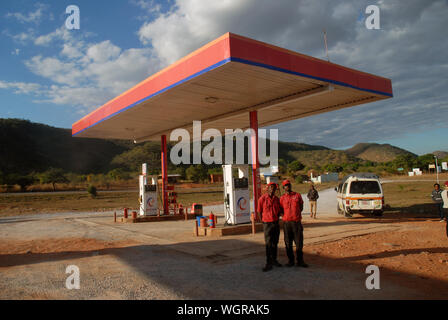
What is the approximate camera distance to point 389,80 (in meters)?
12.9

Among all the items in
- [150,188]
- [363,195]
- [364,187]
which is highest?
[150,188]

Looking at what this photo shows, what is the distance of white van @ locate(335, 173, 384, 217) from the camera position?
50.6 feet

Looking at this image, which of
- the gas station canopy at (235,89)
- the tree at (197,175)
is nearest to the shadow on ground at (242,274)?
the gas station canopy at (235,89)

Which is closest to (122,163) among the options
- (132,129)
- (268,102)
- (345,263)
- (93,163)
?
(93,163)

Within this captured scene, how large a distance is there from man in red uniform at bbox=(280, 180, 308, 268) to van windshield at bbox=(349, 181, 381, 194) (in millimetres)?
9929

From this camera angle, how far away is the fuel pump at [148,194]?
18.3m

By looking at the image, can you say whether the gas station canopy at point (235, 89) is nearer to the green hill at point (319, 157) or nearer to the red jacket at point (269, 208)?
the red jacket at point (269, 208)

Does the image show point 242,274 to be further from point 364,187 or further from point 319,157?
point 319,157

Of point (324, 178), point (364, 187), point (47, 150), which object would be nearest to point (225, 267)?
point (364, 187)

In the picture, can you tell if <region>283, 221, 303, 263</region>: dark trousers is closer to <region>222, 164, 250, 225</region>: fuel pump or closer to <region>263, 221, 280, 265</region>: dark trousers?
<region>263, 221, 280, 265</region>: dark trousers

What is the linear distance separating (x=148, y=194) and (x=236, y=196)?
24.3 ft

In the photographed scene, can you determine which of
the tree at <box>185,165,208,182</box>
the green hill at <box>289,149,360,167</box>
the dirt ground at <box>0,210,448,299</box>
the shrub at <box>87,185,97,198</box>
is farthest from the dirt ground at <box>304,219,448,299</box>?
the green hill at <box>289,149,360,167</box>

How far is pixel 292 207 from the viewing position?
696cm
